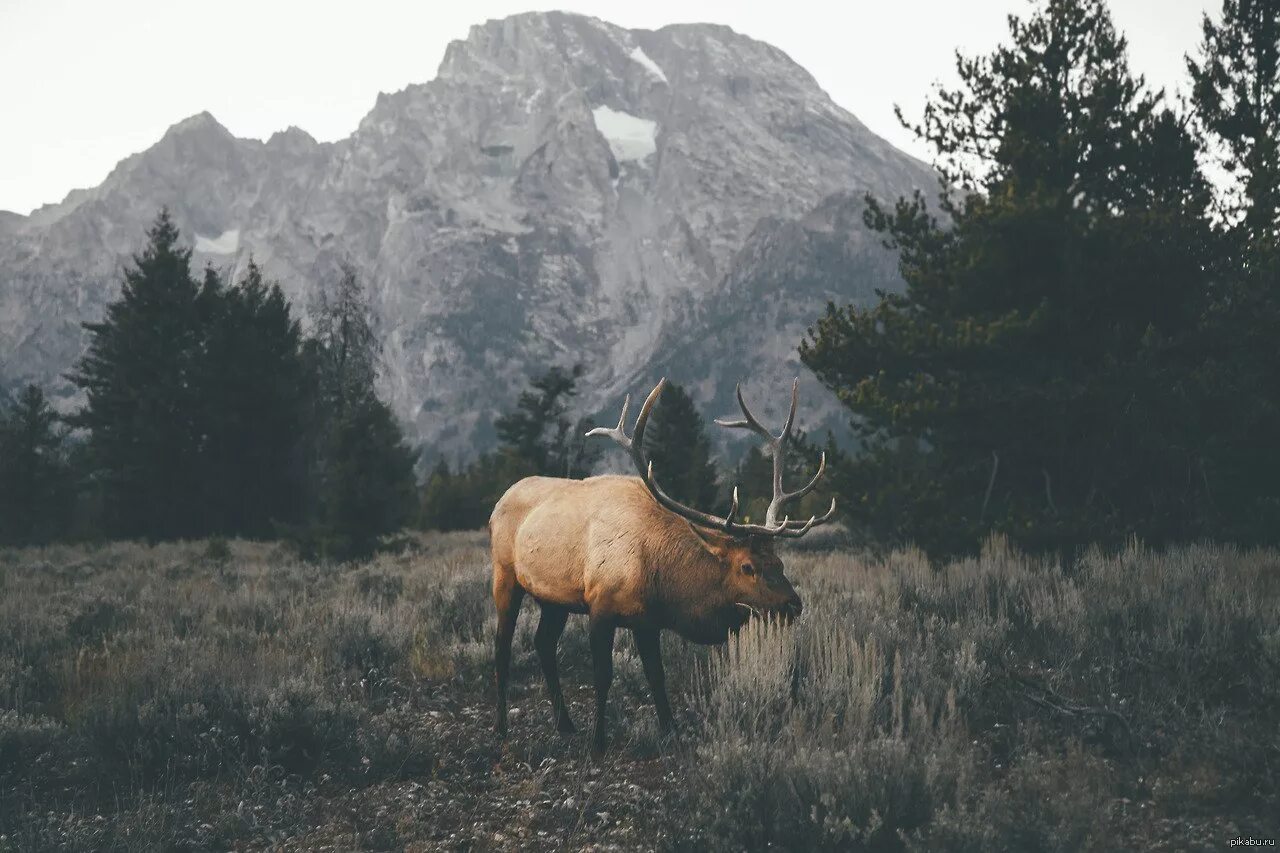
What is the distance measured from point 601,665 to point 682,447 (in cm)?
2437

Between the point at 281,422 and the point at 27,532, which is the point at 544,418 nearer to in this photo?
the point at 281,422

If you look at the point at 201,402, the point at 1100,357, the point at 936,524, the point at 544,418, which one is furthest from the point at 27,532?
the point at 1100,357

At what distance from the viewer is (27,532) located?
29.2 metres

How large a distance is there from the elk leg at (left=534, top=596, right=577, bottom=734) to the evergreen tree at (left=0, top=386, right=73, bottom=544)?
31.0m

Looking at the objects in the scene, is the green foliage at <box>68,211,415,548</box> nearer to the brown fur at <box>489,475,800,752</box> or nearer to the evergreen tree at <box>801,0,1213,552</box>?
the evergreen tree at <box>801,0,1213,552</box>

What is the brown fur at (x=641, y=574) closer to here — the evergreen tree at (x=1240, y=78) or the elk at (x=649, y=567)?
the elk at (x=649, y=567)

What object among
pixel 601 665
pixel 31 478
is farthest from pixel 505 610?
pixel 31 478

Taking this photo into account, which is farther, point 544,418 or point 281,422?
point 544,418

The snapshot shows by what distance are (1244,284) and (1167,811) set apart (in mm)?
9925

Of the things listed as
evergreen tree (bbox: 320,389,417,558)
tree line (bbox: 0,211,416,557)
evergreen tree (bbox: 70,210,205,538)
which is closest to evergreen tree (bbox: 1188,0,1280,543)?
evergreen tree (bbox: 320,389,417,558)

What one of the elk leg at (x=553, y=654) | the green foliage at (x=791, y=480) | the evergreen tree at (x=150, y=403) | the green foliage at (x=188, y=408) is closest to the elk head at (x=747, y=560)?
the green foliage at (x=791, y=480)

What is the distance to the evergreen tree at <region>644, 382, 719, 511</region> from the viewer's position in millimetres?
25875

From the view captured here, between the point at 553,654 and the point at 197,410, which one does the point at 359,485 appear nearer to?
the point at 197,410

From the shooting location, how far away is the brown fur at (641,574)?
4559 mm
